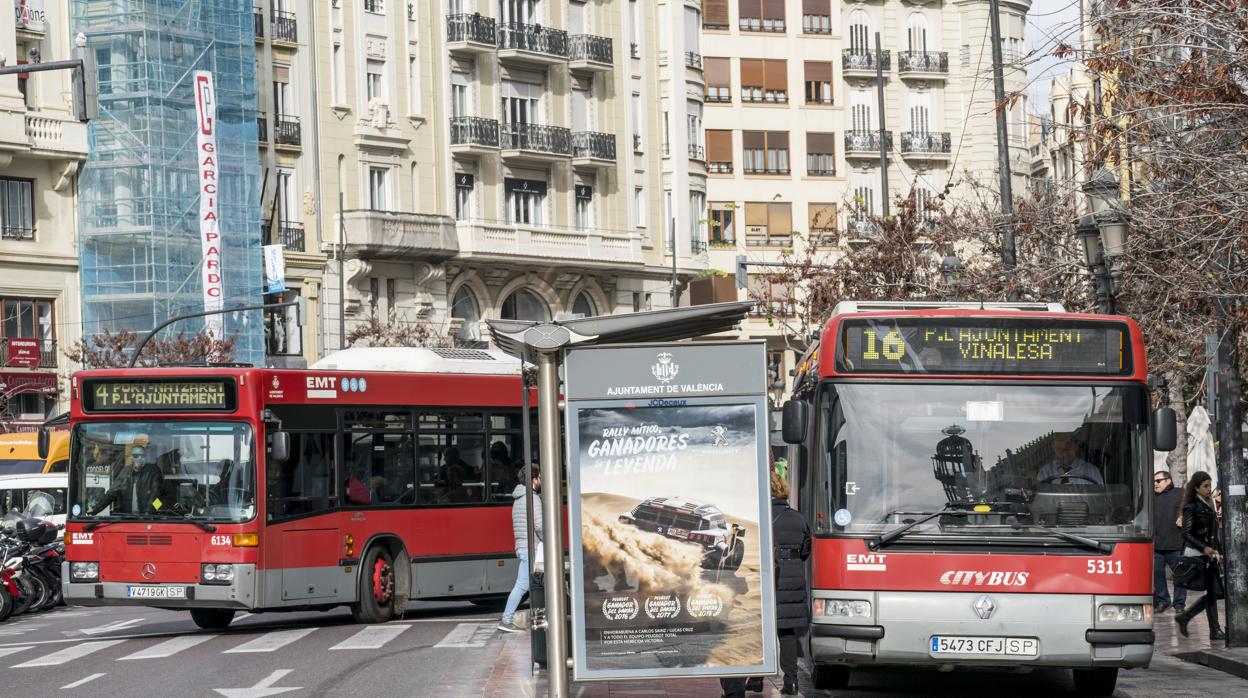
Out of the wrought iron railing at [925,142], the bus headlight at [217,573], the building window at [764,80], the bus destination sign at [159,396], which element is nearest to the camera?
the bus headlight at [217,573]

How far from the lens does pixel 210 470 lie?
2122cm

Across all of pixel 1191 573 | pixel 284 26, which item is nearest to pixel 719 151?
pixel 284 26

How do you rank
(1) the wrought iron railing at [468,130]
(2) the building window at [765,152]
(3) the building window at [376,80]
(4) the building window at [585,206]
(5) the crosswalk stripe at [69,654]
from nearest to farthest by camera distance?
(5) the crosswalk stripe at [69,654] → (3) the building window at [376,80] → (1) the wrought iron railing at [468,130] → (4) the building window at [585,206] → (2) the building window at [765,152]

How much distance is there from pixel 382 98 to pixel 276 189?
424 cm

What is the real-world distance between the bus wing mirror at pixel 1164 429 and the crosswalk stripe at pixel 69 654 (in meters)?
10.0

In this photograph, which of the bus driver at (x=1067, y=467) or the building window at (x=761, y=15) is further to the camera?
the building window at (x=761, y=15)

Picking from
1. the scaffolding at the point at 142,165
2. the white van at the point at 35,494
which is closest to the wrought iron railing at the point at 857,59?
the scaffolding at the point at 142,165

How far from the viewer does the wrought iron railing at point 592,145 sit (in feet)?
207

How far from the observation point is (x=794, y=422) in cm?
1412

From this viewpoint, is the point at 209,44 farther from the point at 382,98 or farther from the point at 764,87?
the point at 764,87

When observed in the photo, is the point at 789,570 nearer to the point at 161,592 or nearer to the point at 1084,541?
the point at 1084,541

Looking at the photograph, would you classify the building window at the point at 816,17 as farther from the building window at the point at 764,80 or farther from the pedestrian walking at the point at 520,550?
the pedestrian walking at the point at 520,550

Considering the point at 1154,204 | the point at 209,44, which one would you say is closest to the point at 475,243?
the point at 209,44

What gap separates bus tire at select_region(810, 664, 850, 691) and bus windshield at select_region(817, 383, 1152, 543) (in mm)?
1933
